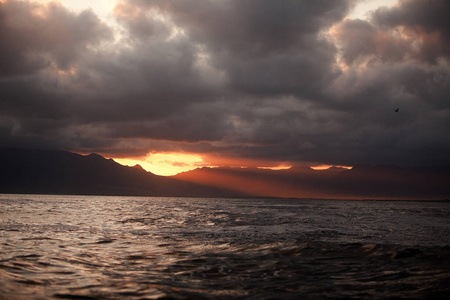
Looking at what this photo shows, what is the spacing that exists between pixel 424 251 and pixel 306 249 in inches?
241

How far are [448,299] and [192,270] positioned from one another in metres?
8.48

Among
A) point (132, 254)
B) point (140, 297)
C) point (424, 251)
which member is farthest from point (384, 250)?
point (140, 297)

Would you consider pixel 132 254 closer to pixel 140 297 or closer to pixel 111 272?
pixel 111 272

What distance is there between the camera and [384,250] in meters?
18.9

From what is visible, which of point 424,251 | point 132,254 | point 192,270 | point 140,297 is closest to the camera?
point 140,297

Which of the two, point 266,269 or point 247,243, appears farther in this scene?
point 247,243

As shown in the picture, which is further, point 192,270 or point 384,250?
point 384,250

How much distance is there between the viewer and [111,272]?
1264 centimetres

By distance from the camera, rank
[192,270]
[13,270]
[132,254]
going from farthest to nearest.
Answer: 1. [132,254]
2. [192,270]
3. [13,270]

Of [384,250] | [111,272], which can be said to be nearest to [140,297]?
[111,272]

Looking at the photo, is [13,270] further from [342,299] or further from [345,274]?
[345,274]

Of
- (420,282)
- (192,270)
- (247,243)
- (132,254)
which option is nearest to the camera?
(420,282)

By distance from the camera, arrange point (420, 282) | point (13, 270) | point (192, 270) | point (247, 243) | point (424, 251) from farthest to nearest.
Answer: point (247, 243) → point (424, 251) → point (192, 270) → point (13, 270) → point (420, 282)

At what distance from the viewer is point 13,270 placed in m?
12.6
